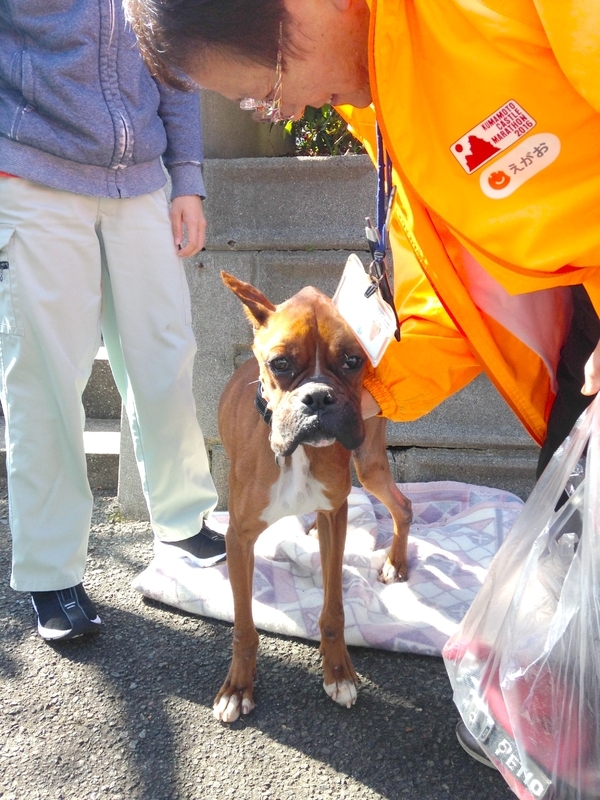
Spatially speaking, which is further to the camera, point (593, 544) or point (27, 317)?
point (27, 317)

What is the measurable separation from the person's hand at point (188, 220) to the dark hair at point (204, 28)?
157 centimetres

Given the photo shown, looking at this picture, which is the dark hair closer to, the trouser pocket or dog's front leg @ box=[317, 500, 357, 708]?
the trouser pocket

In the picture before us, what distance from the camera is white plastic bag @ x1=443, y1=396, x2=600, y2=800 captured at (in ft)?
5.41

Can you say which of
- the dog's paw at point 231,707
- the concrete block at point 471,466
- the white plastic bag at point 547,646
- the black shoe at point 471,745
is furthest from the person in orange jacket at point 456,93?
the concrete block at point 471,466

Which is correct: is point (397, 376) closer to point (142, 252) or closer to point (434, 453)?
point (142, 252)

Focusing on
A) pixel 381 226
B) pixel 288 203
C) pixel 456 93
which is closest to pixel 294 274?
pixel 288 203

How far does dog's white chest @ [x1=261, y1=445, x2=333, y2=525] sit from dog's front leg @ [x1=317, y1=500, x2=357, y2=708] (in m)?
0.16

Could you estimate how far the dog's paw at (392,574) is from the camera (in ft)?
11.0

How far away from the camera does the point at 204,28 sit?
1.46m

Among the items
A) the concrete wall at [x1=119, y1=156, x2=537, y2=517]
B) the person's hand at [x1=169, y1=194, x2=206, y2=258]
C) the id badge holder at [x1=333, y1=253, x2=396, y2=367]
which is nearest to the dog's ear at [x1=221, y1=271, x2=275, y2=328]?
the id badge holder at [x1=333, y1=253, x2=396, y2=367]

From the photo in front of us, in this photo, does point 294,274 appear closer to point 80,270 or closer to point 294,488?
point 80,270

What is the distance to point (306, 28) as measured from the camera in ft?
4.99

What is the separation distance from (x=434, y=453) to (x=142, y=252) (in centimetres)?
213

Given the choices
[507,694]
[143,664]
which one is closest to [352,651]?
[143,664]
